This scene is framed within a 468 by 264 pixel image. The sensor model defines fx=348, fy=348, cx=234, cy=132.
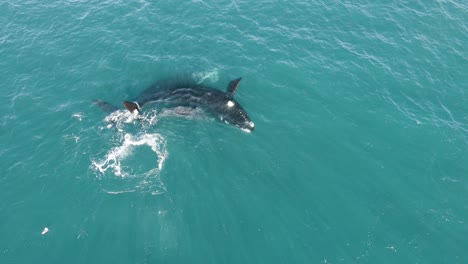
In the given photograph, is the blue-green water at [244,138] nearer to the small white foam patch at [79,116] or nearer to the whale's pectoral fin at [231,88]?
the small white foam patch at [79,116]

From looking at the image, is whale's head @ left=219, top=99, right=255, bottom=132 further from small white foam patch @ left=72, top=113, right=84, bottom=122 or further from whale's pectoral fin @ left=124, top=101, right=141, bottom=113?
small white foam patch @ left=72, top=113, right=84, bottom=122

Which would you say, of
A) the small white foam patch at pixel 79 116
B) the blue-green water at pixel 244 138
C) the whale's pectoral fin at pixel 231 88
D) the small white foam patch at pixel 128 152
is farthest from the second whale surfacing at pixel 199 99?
the small white foam patch at pixel 79 116

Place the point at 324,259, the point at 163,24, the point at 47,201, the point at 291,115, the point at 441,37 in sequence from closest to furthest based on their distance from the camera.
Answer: the point at 324,259 < the point at 47,201 < the point at 291,115 < the point at 441,37 < the point at 163,24

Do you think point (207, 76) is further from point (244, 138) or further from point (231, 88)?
point (244, 138)

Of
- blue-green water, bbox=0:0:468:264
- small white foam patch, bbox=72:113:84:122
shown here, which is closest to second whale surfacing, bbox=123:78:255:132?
blue-green water, bbox=0:0:468:264

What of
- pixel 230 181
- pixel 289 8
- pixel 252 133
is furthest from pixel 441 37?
pixel 230 181

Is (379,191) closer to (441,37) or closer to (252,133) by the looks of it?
(252,133)

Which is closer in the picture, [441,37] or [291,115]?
[291,115]
